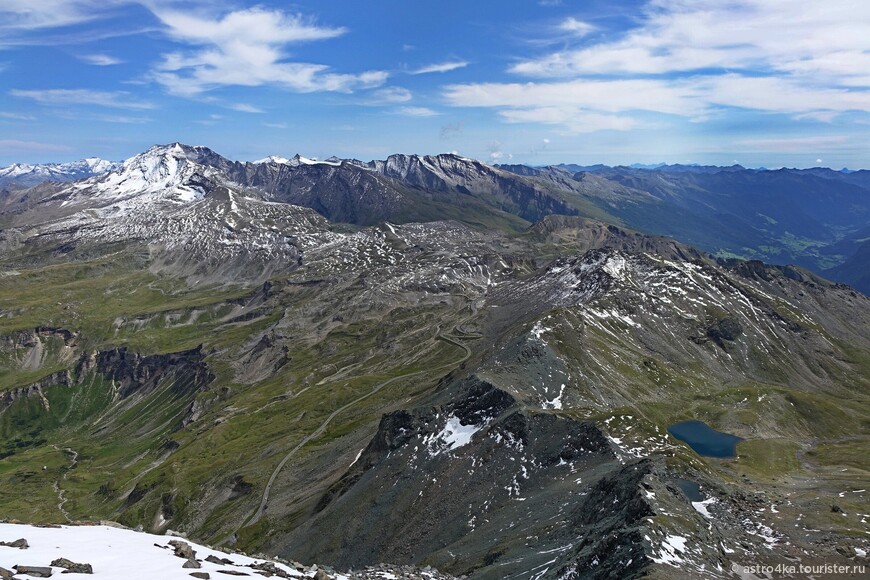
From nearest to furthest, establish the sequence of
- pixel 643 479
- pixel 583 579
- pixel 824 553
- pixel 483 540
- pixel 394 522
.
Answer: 1. pixel 583 579
2. pixel 824 553
3. pixel 643 479
4. pixel 483 540
5. pixel 394 522

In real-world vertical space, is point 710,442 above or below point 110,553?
below

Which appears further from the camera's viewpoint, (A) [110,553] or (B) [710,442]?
(B) [710,442]

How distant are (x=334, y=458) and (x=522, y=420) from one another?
281ft

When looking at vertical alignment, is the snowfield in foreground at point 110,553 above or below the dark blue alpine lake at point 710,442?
above

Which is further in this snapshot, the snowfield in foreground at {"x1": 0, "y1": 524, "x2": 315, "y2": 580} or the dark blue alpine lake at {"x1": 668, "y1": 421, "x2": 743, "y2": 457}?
the dark blue alpine lake at {"x1": 668, "y1": 421, "x2": 743, "y2": 457}

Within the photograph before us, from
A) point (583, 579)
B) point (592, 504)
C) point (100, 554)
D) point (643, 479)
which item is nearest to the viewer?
point (100, 554)

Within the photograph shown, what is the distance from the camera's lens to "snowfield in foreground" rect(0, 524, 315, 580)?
3672 centimetres

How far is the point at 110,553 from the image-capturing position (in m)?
40.9

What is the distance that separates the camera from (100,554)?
132 feet

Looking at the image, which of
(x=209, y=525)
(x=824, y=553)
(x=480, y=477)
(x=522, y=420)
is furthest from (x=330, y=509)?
(x=824, y=553)

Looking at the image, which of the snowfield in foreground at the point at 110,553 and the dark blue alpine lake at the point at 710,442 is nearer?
the snowfield in foreground at the point at 110,553

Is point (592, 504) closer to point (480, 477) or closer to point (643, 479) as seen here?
point (643, 479)

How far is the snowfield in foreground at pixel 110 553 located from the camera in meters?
36.7

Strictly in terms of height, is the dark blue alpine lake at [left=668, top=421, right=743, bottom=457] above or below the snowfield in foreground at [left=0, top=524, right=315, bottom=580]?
below
